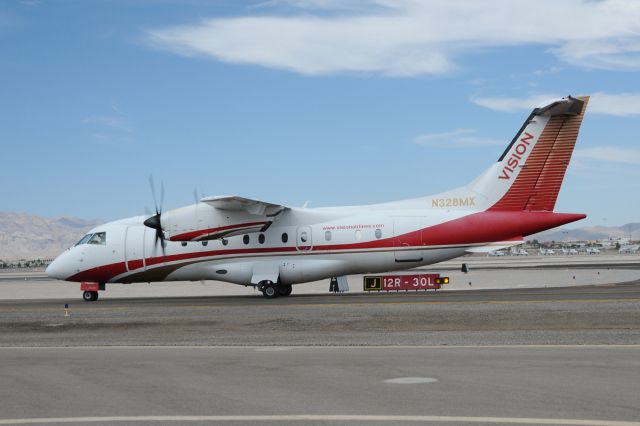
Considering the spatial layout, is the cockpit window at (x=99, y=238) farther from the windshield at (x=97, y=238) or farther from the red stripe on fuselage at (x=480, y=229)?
the red stripe on fuselage at (x=480, y=229)

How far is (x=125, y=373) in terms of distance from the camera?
13.4 metres

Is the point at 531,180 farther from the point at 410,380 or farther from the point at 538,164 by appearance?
the point at 410,380

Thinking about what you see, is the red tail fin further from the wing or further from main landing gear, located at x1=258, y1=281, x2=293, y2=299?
main landing gear, located at x1=258, y1=281, x2=293, y2=299

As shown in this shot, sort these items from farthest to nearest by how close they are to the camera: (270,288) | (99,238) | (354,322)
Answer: (99,238) < (270,288) < (354,322)

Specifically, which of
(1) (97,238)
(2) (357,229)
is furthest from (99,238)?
(2) (357,229)

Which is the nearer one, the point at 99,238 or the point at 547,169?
the point at 547,169

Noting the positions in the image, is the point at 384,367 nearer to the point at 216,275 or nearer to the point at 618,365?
the point at 618,365

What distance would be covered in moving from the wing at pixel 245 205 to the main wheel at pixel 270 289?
11.0 feet

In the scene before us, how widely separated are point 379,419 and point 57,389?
545 cm

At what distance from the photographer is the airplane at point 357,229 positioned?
3475 cm

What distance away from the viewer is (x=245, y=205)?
35.7 meters

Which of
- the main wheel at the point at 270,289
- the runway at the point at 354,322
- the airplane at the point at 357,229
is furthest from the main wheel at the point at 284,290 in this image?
the runway at the point at 354,322

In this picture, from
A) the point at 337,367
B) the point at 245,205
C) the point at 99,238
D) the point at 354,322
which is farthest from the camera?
the point at 99,238

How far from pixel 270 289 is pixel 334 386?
25.7 metres
